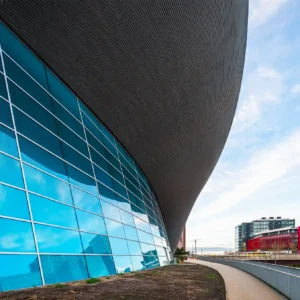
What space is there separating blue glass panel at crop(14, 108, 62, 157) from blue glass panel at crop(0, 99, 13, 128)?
386 mm

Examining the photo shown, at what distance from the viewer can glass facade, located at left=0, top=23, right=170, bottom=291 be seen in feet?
32.7

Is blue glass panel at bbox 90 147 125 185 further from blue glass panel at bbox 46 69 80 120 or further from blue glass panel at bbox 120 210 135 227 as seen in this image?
A: blue glass panel at bbox 46 69 80 120

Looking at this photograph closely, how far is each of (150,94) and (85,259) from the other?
353 inches

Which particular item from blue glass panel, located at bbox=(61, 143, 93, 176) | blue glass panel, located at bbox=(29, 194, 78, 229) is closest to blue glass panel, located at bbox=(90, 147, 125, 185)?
blue glass panel, located at bbox=(61, 143, 93, 176)

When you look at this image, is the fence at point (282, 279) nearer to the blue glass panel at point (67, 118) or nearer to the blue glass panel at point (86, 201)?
the blue glass panel at point (86, 201)

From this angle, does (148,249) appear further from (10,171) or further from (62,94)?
(10,171)

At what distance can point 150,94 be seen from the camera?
18.6 m

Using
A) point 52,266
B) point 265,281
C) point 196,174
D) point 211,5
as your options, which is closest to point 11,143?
point 52,266

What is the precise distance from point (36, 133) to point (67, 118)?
121 inches

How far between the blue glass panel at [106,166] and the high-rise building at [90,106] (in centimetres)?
16

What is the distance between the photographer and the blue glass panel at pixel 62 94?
14.8m

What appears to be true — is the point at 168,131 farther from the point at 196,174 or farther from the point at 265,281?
the point at 196,174

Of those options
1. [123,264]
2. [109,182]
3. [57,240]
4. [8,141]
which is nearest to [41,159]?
[8,141]

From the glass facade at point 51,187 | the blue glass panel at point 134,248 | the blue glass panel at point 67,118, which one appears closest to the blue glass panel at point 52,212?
the glass facade at point 51,187
